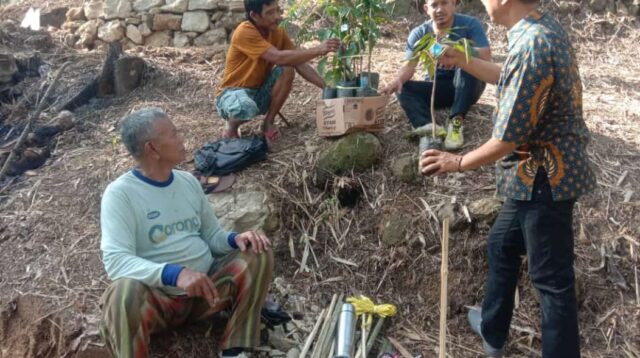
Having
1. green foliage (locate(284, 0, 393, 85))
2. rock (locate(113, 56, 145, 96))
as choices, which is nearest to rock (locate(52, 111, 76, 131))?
rock (locate(113, 56, 145, 96))

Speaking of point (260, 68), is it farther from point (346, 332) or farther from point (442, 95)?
point (346, 332)

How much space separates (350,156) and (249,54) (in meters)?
1.20

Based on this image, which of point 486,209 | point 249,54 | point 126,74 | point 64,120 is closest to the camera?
point 486,209

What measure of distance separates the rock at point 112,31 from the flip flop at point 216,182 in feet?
12.9

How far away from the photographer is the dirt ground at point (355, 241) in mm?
3510

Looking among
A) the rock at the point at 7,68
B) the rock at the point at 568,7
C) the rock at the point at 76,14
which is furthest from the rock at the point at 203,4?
the rock at the point at 568,7

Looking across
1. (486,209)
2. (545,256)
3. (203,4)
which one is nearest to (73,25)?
(203,4)

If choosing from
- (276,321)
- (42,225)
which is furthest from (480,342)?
(42,225)

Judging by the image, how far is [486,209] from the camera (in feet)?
12.5

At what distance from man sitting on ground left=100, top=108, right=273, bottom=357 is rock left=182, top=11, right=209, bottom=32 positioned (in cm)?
451

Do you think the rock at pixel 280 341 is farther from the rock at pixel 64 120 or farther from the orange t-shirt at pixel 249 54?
the rock at pixel 64 120

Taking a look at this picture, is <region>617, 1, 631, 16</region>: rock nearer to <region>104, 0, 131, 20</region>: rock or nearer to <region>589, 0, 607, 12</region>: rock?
<region>589, 0, 607, 12</region>: rock

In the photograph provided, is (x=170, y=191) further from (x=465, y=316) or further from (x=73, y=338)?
(x=465, y=316)

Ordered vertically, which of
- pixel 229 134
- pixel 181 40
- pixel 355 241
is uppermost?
pixel 181 40
